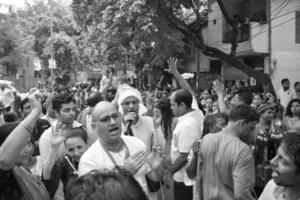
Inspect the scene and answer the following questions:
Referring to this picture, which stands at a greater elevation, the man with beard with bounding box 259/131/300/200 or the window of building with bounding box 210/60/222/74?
the window of building with bounding box 210/60/222/74

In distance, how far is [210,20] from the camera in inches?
918

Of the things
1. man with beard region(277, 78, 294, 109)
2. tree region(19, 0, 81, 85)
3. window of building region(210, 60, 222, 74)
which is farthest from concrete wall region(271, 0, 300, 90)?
tree region(19, 0, 81, 85)

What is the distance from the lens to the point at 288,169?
8.71 feet

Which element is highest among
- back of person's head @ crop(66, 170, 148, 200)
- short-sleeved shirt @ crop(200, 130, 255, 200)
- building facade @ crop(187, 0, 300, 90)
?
building facade @ crop(187, 0, 300, 90)

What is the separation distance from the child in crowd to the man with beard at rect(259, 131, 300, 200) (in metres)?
1.77

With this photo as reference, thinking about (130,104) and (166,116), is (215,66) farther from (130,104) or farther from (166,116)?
(130,104)

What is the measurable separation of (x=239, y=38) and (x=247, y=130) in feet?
54.1

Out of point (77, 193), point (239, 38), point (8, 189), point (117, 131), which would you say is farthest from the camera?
point (239, 38)

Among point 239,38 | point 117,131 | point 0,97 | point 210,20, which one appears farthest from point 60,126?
point 210,20

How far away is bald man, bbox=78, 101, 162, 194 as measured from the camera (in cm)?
329

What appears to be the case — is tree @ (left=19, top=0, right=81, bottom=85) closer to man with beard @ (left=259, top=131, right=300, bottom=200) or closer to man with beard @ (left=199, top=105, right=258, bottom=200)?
man with beard @ (left=199, top=105, right=258, bottom=200)

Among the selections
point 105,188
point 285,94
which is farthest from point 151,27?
point 105,188

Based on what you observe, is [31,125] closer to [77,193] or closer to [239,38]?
[77,193]

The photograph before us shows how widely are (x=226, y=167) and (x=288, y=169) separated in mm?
1205
